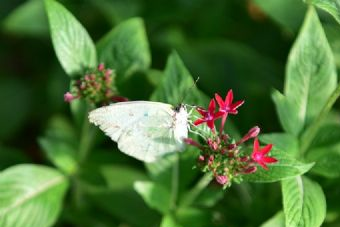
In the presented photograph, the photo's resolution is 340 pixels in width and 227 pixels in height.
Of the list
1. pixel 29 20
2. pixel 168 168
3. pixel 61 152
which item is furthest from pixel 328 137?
pixel 29 20

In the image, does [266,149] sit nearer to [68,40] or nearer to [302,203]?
[302,203]

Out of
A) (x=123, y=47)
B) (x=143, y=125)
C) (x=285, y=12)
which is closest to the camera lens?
(x=143, y=125)

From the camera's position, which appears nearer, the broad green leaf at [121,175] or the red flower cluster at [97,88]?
the red flower cluster at [97,88]

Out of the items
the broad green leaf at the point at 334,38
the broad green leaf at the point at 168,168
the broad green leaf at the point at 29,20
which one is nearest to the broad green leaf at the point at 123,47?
the broad green leaf at the point at 168,168

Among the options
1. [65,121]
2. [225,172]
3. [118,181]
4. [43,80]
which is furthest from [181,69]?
[43,80]

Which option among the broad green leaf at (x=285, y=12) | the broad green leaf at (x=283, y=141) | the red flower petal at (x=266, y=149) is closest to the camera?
the red flower petal at (x=266, y=149)

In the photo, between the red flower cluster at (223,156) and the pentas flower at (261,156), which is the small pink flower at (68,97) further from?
the pentas flower at (261,156)

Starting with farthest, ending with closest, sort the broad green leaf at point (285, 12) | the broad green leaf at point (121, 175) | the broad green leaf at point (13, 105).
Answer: the broad green leaf at point (13, 105) < the broad green leaf at point (121, 175) < the broad green leaf at point (285, 12)
